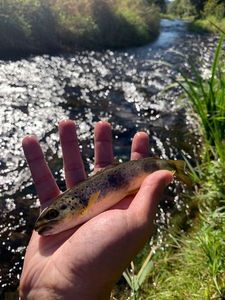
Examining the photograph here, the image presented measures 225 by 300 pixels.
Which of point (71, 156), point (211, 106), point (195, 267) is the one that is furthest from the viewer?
point (211, 106)

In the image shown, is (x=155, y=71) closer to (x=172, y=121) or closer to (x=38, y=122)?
(x=172, y=121)

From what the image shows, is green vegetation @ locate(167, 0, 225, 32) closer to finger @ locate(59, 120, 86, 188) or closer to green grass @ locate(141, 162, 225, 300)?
green grass @ locate(141, 162, 225, 300)

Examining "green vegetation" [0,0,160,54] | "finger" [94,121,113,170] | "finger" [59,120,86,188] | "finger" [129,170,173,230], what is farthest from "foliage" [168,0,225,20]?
"finger" [129,170,173,230]

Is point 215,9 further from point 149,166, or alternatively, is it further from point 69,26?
point 149,166

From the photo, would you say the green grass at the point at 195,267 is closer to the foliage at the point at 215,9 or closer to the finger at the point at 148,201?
the finger at the point at 148,201

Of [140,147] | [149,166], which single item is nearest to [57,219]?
[149,166]

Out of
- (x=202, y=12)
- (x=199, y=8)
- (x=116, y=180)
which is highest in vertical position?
(x=199, y=8)

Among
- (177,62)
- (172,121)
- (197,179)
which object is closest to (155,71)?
(177,62)
